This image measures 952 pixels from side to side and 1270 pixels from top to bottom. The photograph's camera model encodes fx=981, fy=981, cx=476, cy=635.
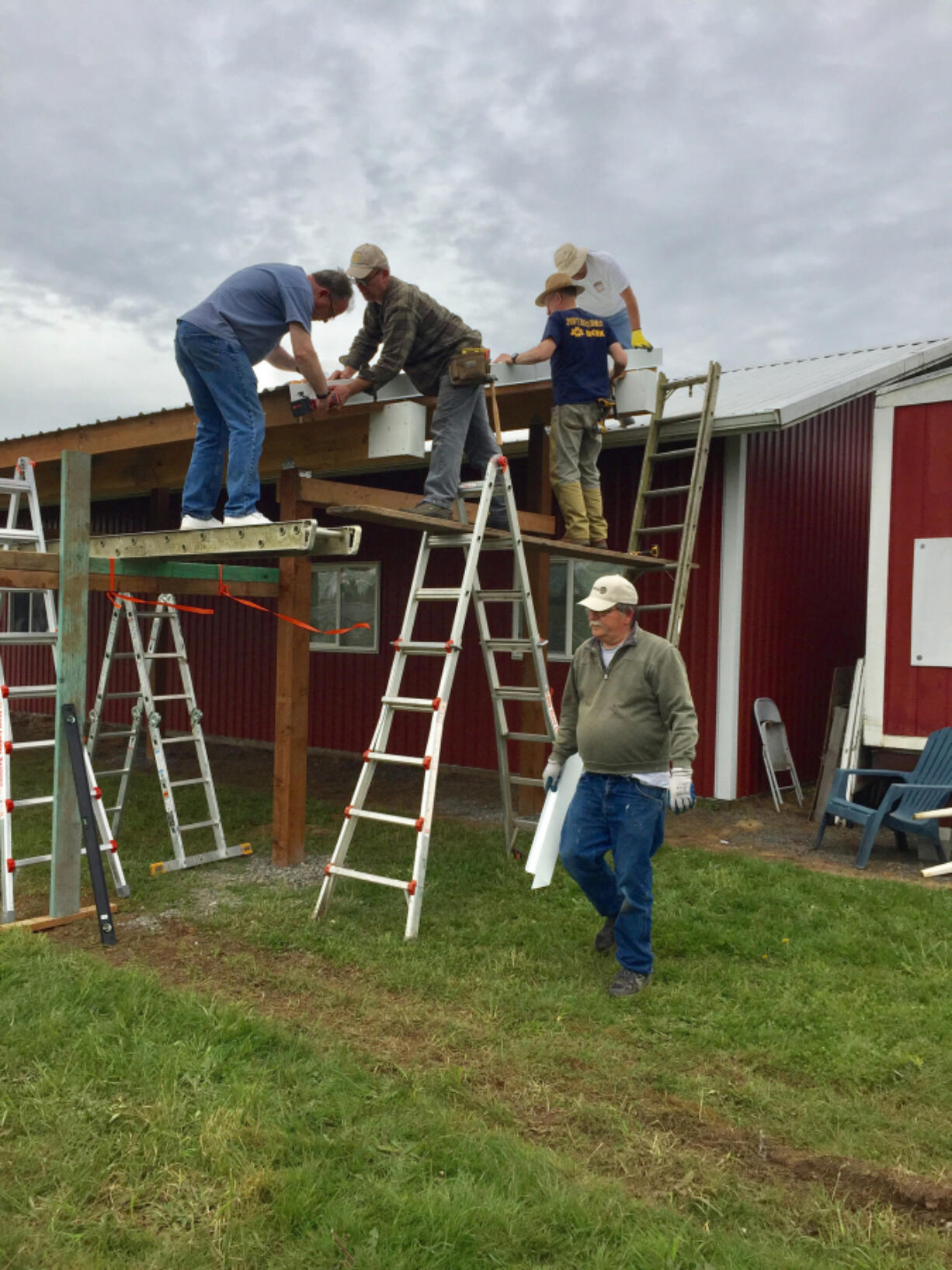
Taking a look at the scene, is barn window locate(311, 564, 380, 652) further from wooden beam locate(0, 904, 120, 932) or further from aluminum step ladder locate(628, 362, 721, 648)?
wooden beam locate(0, 904, 120, 932)

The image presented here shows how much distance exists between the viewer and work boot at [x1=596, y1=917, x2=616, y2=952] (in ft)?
16.8

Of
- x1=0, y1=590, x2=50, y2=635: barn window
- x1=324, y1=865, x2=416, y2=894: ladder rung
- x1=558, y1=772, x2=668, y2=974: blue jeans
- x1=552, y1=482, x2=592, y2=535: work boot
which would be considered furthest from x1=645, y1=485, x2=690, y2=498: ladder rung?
x1=0, y1=590, x2=50, y2=635: barn window

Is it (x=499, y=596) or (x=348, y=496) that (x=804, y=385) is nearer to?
(x=499, y=596)

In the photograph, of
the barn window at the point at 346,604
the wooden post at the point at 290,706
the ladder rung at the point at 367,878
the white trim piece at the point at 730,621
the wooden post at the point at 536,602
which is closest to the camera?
the ladder rung at the point at 367,878

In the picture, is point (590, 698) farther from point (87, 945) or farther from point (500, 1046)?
point (87, 945)

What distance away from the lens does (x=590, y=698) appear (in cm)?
485

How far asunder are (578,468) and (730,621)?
2736mm

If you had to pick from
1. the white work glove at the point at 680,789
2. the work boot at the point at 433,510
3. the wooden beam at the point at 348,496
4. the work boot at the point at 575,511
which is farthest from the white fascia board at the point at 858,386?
the white work glove at the point at 680,789

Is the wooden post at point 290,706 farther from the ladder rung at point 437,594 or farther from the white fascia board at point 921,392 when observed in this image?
the white fascia board at point 921,392

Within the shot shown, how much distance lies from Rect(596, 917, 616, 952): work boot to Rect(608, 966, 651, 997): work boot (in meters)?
0.43

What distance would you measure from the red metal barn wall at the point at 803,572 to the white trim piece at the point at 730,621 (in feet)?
0.41

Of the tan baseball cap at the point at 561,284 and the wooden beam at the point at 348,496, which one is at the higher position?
the tan baseball cap at the point at 561,284

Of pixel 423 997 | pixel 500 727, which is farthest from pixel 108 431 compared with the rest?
pixel 423 997

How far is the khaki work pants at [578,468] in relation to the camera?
727cm
